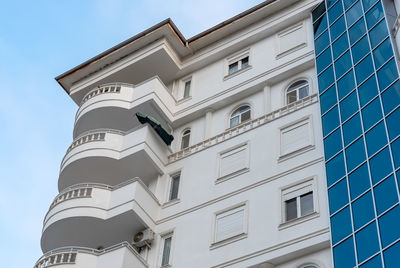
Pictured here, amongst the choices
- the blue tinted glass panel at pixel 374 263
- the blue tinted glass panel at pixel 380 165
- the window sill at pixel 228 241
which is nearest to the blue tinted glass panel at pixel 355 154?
the blue tinted glass panel at pixel 380 165

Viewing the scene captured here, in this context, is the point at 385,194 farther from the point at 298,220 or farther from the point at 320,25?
the point at 320,25

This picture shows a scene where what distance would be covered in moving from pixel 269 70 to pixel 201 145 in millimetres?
3889

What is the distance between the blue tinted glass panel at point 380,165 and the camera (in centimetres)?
2042

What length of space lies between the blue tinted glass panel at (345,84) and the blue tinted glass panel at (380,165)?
12.5ft

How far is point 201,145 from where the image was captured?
2817 centimetres

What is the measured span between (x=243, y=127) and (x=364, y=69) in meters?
5.20

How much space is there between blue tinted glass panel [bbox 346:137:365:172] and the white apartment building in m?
1.37

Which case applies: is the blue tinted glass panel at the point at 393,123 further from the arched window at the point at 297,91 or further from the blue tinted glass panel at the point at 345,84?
the arched window at the point at 297,91

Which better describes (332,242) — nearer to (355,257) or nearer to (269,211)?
(355,257)

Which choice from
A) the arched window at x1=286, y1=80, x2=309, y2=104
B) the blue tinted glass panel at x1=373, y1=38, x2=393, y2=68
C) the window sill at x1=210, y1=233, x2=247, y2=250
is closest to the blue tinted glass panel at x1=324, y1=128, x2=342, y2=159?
the blue tinted glass panel at x1=373, y1=38, x2=393, y2=68

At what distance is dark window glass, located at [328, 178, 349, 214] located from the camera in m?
21.4

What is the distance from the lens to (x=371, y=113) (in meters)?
22.5

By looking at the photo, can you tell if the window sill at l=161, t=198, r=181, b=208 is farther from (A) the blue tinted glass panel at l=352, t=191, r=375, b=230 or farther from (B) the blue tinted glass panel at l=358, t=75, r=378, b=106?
(A) the blue tinted glass panel at l=352, t=191, r=375, b=230

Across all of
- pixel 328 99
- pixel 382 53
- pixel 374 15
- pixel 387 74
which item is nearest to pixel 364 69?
pixel 382 53
